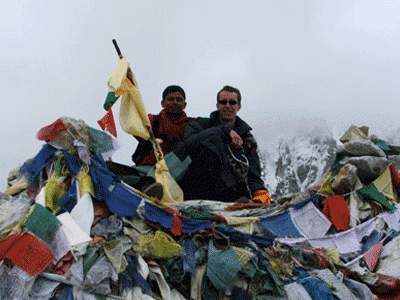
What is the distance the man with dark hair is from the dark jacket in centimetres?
35

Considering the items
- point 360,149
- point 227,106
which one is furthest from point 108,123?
point 360,149

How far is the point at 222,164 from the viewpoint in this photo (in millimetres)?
6516

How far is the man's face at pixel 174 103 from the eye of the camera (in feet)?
24.2

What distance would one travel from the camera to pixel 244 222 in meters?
5.11

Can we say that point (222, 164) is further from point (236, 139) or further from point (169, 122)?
point (169, 122)

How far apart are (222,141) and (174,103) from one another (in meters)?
1.17

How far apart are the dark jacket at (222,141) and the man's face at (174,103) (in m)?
0.38

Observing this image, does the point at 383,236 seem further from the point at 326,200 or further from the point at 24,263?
the point at 24,263

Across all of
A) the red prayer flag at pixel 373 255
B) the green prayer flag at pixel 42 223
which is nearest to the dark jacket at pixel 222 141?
the red prayer flag at pixel 373 255

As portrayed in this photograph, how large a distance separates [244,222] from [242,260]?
97 cm

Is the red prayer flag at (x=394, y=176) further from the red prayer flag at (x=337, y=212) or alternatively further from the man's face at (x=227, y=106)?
the man's face at (x=227, y=106)

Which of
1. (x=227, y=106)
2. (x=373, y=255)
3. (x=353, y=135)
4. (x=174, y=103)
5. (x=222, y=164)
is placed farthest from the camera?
(x=174, y=103)

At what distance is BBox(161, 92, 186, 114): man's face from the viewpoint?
7.38m

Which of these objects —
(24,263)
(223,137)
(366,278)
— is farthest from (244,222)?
(24,263)
